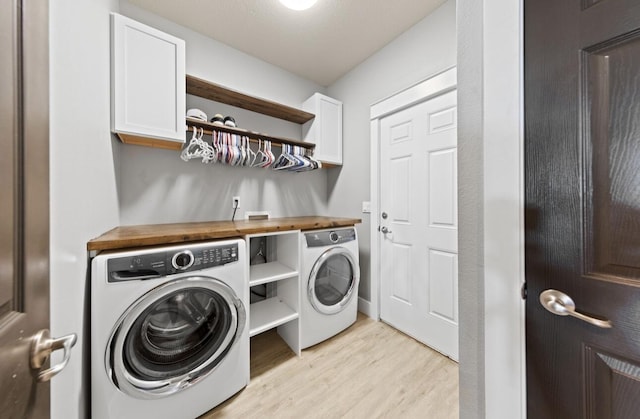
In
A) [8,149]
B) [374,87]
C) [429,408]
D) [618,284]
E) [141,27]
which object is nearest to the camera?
[8,149]

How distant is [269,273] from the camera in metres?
1.73

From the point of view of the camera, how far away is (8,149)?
39cm

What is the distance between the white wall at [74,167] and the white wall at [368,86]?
1.95 metres

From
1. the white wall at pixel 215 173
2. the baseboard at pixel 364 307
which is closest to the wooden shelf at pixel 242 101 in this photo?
the white wall at pixel 215 173

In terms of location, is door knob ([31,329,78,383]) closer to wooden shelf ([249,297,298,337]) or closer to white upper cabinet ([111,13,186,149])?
wooden shelf ([249,297,298,337])

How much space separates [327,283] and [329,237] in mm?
426

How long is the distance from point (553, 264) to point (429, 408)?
1192mm

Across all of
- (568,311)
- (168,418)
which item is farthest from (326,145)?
(168,418)

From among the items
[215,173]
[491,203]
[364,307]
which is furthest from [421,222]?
[215,173]

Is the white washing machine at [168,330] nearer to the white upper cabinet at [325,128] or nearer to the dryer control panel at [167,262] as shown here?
the dryer control panel at [167,262]

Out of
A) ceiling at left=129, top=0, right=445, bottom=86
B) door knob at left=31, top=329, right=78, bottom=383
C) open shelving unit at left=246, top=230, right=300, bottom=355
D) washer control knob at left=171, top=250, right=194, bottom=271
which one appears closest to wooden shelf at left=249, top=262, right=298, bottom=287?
open shelving unit at left=246, top=230, right=300, bottom=355

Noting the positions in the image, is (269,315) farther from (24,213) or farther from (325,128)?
(325,128)

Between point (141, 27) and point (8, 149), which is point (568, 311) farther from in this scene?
point (141, 27)

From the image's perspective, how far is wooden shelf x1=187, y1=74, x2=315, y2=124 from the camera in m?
1.80
